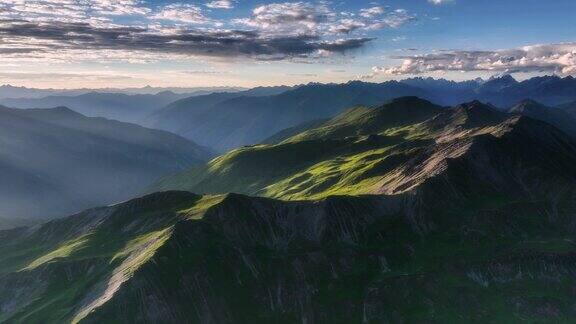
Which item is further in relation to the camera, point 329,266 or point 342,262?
point 342,262

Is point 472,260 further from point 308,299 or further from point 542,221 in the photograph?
point 308,299

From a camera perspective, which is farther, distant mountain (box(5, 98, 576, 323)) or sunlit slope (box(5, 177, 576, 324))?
distant mountain (box(5, 98, 576, 323))

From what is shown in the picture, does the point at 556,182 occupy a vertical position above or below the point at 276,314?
above

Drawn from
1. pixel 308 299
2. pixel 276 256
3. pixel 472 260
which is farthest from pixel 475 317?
pixel 276 256

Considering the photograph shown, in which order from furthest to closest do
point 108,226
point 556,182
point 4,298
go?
point 108,226
point 556,182
point 4,298

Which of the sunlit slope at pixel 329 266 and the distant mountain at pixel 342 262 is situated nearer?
the sunlit slope at pixel 329 266

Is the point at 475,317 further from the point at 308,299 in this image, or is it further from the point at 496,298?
the point at 308,299

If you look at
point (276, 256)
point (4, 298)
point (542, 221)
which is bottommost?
point (4, 298)

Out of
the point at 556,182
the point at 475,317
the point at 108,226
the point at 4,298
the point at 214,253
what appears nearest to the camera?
the point at 475,317

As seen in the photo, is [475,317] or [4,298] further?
[4,298]

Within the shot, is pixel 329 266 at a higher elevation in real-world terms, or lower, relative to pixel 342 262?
lower
